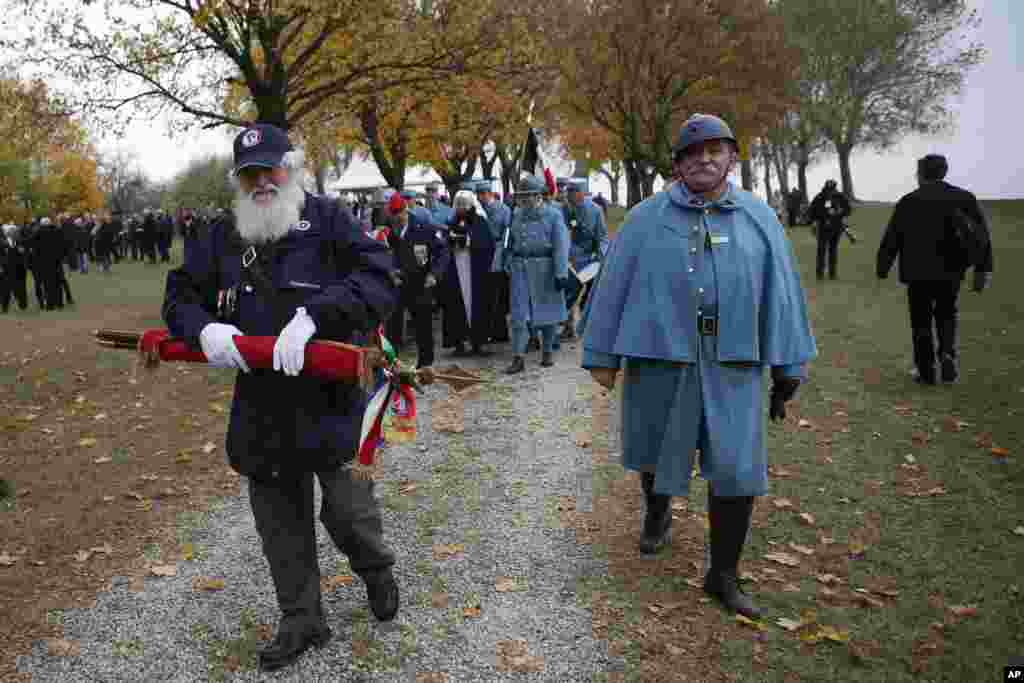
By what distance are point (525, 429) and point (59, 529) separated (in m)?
3.56

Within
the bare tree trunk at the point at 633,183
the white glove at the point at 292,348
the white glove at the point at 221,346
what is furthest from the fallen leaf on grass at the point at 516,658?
the bare tree trunk at the point at 633,183

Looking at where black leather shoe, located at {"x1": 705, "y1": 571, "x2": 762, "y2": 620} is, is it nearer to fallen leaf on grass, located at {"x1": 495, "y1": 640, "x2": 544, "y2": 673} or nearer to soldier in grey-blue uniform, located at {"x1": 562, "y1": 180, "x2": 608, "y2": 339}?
fallen leaf on grass, located at {"x1": 495, "y1": 640, "x2": 544, "y2": 673}

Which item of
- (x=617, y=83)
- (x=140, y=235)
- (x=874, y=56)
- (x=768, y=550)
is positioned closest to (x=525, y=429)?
(x=768, y=550)

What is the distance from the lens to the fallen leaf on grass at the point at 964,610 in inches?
167

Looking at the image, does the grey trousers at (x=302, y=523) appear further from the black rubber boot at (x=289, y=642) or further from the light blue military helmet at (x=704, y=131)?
the light blue military helmet at (x=704, y=131)

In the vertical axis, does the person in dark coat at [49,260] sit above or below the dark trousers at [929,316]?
above

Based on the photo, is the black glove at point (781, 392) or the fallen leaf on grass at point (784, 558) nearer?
the black glove at point (781, 392)

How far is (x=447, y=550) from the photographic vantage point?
508 centimetres

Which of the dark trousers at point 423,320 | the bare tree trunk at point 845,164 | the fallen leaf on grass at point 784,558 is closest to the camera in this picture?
the fallen leaf on grass at point 784,558

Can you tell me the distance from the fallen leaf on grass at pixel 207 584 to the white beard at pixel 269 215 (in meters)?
2.02

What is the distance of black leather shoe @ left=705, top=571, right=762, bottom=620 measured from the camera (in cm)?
423

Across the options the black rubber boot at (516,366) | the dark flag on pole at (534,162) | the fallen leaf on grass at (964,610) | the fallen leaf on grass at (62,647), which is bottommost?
the fallen leaf on grass at (964,610)

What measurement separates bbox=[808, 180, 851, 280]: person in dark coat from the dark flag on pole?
869cm

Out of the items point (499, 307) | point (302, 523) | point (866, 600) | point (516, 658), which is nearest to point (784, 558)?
point (866, 600)
